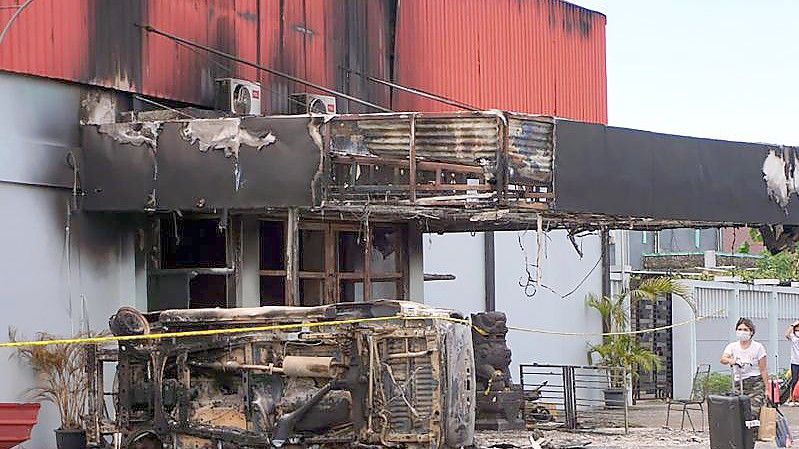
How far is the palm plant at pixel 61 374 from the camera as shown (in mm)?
14555

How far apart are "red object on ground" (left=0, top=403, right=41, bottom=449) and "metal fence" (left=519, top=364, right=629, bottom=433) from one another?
8.92 m

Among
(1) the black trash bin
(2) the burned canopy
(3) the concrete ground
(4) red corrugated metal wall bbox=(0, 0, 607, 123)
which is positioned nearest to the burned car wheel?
(2) the burned canopy

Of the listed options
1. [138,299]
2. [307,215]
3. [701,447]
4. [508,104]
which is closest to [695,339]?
A: [508,104]

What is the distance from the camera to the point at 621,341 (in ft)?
86.1

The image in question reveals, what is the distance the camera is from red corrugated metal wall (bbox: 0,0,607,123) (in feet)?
50.5

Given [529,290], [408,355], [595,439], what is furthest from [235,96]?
[529,290]

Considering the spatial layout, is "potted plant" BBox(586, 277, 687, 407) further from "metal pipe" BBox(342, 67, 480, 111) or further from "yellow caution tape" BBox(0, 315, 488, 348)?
"yellow caution tape" BBox(0, 315, 488, 348)

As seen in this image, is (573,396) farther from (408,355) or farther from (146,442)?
(146,442)

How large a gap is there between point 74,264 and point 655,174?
7306 mm

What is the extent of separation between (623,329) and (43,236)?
595 inches

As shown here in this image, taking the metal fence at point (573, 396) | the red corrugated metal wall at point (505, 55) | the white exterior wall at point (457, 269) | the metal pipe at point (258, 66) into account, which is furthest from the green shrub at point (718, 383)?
the metal pipe at point (258, 66)

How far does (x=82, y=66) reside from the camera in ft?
50.6

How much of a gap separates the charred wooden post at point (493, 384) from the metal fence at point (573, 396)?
75cm

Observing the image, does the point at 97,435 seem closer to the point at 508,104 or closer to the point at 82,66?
the point at 82,66
